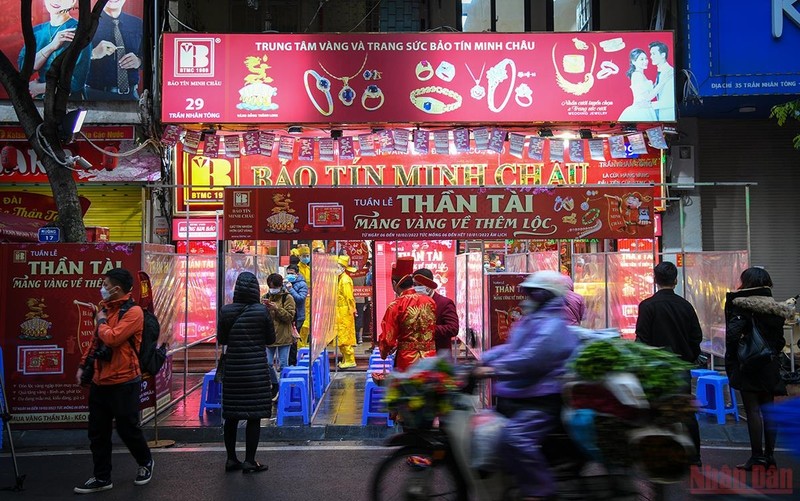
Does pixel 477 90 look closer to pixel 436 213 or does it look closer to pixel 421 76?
pixel 421 76

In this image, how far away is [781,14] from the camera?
12.5 metres

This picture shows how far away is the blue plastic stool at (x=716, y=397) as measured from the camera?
8461mm

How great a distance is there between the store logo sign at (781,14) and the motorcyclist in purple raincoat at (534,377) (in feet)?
34.3

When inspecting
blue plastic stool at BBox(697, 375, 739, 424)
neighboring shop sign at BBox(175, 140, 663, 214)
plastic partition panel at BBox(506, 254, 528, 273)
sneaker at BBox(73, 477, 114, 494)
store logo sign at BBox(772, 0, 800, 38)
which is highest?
store logo sign at BBox(772, 0, 800, 38)

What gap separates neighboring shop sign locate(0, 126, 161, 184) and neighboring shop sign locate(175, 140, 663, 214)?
3.00 feet

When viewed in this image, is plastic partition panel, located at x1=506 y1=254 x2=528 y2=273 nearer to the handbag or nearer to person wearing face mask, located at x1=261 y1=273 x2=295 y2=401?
person wearing face mask, located at x1=261 y1=273 x2=295 y2=401

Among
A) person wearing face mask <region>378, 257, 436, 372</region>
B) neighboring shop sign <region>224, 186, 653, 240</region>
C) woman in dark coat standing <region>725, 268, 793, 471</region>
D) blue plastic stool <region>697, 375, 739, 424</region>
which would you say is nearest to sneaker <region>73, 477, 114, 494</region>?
person wearing face mask <region>378, 257, 436, 372</region>

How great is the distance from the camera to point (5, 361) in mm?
8172

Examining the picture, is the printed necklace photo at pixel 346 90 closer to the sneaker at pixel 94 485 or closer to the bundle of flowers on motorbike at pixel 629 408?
the sneaker at pixel 94 485

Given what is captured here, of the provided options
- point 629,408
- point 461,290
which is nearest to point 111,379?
point 629,408

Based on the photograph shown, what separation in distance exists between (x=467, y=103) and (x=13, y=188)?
8.92 m

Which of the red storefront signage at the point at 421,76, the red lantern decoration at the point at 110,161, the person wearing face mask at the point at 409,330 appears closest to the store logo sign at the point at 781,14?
the red storefront signage at the point at 421,76

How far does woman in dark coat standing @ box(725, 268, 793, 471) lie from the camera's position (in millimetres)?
6293

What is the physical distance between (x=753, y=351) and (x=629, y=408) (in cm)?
278
